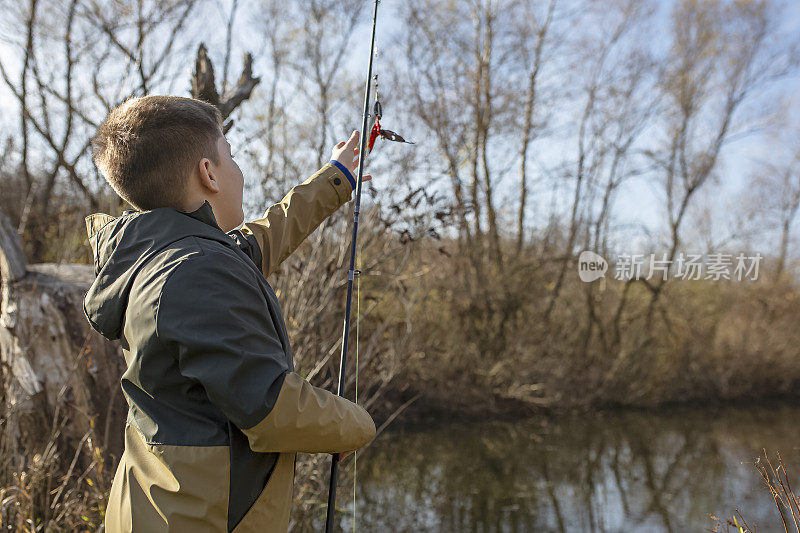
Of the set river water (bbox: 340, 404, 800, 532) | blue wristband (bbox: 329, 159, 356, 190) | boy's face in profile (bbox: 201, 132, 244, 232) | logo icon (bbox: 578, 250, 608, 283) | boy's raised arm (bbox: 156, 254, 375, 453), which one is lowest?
river water (bbox: 340, 404, 800, 532)

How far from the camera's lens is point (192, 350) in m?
1.07

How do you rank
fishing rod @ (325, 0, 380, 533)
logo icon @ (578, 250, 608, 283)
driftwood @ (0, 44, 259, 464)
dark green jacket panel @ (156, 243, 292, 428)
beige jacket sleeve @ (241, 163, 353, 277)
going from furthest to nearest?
logo icon @ (578, 250, 608, 283) < driftwood @ (0, 44, 259, 464) < beige jacket sleeve @ (241, 163, 353, 277) < fishing rod @ (325, 0, 380, 533) < dark green jacket panel @ (156, 243, 292, 428)

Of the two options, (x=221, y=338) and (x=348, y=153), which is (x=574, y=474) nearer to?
(x=348, y=153)

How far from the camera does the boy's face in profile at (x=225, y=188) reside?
133 centimetres

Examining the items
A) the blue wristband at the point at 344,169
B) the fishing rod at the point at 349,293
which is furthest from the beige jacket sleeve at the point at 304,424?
the blue wristband at the point at 344,169

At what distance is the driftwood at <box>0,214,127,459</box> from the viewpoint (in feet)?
9.71

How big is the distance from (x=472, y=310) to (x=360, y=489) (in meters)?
3.65

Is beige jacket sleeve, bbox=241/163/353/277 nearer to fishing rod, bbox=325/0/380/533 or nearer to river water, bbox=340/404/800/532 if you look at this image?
fishing rod, bbox=325/0/380/533

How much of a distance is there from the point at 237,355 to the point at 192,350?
0.07 metres

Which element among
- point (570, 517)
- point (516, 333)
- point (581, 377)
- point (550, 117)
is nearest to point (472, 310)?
point (516, 333)

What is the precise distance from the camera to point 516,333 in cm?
863

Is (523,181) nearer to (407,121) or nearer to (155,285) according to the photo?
(407,121)

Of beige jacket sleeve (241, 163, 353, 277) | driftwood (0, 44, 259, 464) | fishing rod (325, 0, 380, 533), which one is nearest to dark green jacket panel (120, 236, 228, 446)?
fishing rod (325, 0, 380, 533)

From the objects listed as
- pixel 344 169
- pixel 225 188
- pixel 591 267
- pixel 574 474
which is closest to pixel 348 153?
pixel 344 169
